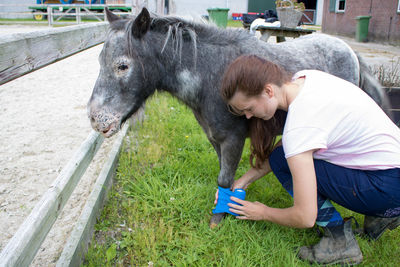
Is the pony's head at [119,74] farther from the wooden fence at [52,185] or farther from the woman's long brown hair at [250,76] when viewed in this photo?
the woman's long brown hair at [250,76]

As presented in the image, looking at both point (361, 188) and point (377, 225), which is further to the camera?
point (377, 225)

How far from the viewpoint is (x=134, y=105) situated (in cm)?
246

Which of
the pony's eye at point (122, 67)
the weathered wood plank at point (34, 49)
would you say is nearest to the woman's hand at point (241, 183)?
the pony's eye at point (122, 67)

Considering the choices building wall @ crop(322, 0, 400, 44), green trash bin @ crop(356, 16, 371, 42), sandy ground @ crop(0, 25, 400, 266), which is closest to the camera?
sandy ground @ crop(0, 25, 400, 266)

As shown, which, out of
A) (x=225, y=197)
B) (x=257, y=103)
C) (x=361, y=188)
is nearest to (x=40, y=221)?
(x=225, y=197)

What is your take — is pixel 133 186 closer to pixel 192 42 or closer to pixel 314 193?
pixel 192 42

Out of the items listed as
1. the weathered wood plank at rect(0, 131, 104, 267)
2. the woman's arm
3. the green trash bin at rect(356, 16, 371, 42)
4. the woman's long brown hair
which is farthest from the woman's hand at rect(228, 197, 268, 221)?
the green trash bin at rect(356, 16, 371, 42)

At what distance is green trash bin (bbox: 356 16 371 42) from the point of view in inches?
611

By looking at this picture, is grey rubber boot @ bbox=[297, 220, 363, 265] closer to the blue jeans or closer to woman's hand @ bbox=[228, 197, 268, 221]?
the blue jeans

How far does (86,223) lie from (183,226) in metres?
0.77

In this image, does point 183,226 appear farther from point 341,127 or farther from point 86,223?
point 341,127

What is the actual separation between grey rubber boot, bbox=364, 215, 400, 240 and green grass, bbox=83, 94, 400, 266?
0.09m

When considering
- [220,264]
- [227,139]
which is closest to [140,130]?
[227,139]

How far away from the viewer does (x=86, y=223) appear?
95.3 inches
